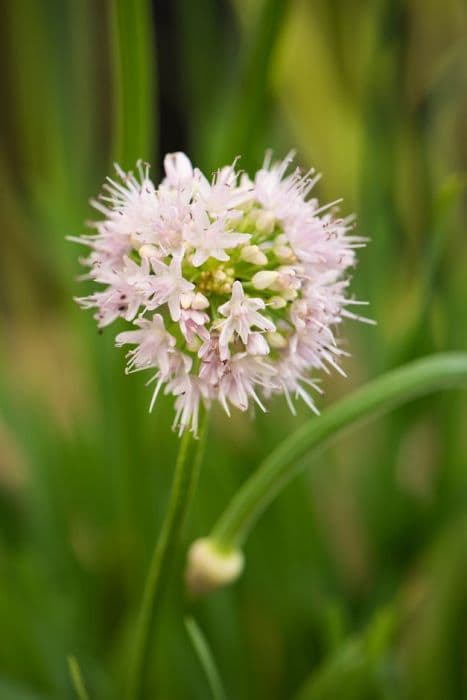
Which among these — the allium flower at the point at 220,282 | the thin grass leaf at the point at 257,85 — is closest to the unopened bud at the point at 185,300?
the allium flower at the point at 220,282

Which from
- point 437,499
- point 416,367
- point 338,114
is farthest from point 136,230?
point 338,114

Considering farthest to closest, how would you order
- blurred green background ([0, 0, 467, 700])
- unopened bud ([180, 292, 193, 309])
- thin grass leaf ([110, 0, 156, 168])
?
1. blurred green background ([0, 0, 467, 700])
2. thin grass leaf ([110, 0, 156, 168])
3. unopened bud ([180, 292, 193, 309])

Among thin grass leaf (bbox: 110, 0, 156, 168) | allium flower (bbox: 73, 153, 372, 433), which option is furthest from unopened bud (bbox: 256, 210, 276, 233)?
thin grass leaf (bbox: 110, 0, 156, 168)

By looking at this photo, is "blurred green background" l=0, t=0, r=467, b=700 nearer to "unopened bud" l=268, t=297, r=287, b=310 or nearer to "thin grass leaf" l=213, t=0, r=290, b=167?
"thin grass leaf" l=213, t=0, r=290, b=167

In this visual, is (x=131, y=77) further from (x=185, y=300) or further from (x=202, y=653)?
(x=202, y=653)

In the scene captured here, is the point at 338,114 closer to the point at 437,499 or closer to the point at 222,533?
the point at 437,499

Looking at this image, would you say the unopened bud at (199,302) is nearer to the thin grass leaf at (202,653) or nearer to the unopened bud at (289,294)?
the unopened bud at (289,294)
